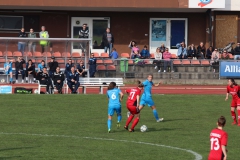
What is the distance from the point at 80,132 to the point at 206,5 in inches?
945

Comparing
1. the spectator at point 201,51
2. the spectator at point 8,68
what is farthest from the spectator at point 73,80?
the spectator at point 201,51

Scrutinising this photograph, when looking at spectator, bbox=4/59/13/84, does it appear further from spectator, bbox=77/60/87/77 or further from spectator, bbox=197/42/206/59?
spectator, bbox=197/42/206/59

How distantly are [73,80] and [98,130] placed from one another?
514 inches

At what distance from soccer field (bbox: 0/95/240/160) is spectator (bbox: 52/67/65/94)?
184 centimetres

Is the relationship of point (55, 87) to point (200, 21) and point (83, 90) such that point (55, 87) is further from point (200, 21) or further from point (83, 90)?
point (200, 21)

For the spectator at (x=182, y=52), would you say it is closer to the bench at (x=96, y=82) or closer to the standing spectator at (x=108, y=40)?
the standing spectator at (x=108, y=40)

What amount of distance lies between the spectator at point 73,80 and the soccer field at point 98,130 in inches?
75.3

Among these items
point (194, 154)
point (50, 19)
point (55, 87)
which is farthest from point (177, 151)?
point (50, 19)

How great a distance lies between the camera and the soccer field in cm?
1919

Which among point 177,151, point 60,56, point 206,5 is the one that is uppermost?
point 206,5

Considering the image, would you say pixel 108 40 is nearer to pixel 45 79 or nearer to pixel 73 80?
pixel 73 80

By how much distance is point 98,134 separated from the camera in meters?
23.4

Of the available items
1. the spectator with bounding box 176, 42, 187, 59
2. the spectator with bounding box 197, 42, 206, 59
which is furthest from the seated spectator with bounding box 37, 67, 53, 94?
the spectator with bounding box 197, 42, 206, 59

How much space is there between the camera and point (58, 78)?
37094mm
